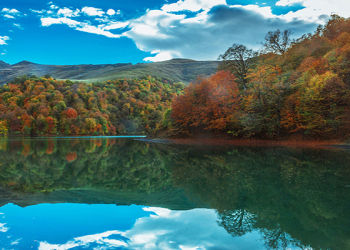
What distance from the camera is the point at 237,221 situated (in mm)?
4570

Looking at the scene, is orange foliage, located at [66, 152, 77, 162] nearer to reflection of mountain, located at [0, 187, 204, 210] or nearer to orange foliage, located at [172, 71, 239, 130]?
reflection of mountain, located at [0, 187, 204, 210]

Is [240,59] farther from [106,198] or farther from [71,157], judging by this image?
[106,198]

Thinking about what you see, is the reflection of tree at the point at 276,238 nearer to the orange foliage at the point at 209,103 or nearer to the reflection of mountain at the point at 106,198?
the reflection of mountain at the point at 106,198

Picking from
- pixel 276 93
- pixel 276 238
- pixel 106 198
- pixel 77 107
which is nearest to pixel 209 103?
pixel 276 93

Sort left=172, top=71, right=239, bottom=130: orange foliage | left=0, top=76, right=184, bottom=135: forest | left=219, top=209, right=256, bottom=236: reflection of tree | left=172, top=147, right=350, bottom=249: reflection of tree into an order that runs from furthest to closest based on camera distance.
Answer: left=0, top=76, right=184, bottom=135: forest → left=172, top=71, right=239, bottom=130: orange foliage → left=219, top=209, right=256, bottom=236: reflection of tree → left=172, top=147, right=350, bottom=249: reflection of tree

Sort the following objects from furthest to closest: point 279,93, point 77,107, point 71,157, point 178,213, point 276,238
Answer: point 77,107
point 279,93
point 71,157
point 178,213
point 276,238

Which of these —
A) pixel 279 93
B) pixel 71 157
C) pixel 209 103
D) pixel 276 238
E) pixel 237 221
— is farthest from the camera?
pixel 209 103

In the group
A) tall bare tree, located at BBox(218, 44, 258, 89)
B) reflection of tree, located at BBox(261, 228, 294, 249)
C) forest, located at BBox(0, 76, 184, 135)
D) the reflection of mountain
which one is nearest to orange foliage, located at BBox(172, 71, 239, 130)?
tall bare tree, located at BBox(218, 44, 258, 89)

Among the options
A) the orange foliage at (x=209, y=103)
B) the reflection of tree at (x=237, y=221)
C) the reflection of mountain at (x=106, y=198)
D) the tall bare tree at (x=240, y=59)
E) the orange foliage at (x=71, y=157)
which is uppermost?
the tall bare tree at (x=240, y=59)

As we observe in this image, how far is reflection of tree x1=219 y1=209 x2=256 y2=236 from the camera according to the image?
419 centimetres

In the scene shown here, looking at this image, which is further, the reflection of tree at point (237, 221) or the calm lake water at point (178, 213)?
the reflection of tree at point (237, 221)

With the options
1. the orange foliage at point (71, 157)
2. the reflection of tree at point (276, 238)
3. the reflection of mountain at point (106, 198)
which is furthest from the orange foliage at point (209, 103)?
the reflection of tree at point (276, 238)

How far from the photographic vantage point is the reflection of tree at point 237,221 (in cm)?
419

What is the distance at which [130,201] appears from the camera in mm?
5957
